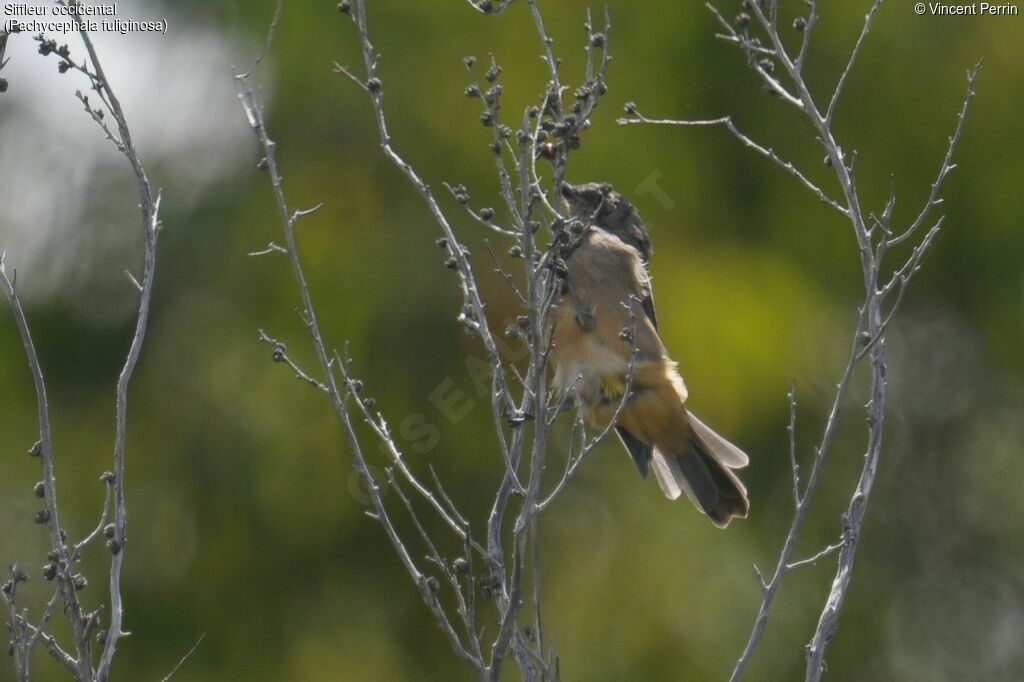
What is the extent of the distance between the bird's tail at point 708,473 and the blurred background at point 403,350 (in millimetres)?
1555

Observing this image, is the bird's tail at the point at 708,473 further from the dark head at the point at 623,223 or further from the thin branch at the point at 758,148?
the thin branch at the point at 758,148

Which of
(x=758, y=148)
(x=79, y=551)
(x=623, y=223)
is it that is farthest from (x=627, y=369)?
(x=79, y=551)

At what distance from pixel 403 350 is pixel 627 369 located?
8.86 ft

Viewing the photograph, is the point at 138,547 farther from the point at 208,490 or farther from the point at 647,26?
the point at 647,26

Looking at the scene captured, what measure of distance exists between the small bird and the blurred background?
1.29 meters

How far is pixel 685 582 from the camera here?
8758mm

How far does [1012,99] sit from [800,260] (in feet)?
6.90

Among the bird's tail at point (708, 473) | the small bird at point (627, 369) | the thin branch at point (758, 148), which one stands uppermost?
the thin branch at point (758, 148)

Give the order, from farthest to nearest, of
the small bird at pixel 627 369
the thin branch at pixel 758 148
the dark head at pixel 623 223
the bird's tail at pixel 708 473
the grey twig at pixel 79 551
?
1. the dark head at pixel 623 223
2. the bird's tail at pixel 708 473
3. the small bird at pixel 627 369
4. the thin branch at pixel 758 148
5. the grey twig at pixel 79 551

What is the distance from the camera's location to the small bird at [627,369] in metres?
6.30

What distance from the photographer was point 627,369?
627 centimetres

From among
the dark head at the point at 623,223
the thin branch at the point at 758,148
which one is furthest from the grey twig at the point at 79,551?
the dark head at the point at 623,223

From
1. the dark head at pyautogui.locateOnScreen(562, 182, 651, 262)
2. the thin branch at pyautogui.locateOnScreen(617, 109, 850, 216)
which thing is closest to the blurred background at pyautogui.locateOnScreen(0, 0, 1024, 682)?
the dark head at pyautogui.locateOnScreen(562, 182, 651, 262)

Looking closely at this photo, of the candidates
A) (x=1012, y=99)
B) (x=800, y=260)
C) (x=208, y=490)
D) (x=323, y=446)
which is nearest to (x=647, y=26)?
(x=800, y=260)
